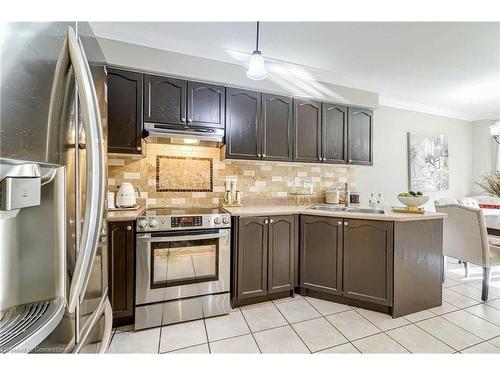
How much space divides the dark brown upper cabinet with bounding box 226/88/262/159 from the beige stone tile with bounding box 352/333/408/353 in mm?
1862

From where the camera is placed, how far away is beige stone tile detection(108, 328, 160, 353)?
1654mm

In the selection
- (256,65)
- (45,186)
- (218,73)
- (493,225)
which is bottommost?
(493,225)

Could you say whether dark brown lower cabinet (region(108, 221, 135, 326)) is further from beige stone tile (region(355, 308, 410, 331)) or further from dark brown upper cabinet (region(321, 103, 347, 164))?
dark brown upper cabinet (region(321, 103, 347, 164))

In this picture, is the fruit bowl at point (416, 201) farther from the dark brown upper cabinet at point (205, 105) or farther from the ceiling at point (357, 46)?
the dark brown upper cabinet at point (205, 105)

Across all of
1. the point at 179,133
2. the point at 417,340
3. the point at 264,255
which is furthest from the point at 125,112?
the point at 417,340

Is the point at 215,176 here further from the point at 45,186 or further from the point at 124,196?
the point at 45,186

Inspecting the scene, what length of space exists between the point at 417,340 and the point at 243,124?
2.38 meters

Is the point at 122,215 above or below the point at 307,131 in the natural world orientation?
below

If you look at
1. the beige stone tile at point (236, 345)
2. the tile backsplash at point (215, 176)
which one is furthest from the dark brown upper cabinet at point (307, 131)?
the beige stone tile at point (236, 345)

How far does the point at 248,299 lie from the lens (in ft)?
7.47

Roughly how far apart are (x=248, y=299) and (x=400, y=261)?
1.42m

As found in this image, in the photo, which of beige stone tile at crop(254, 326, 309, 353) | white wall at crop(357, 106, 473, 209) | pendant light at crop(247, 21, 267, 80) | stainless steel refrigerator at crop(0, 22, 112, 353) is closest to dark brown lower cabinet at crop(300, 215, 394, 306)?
beige stone tile at crop(254, 326, 309, 353)

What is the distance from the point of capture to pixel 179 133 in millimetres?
2203

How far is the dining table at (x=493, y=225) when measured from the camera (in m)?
2.37
